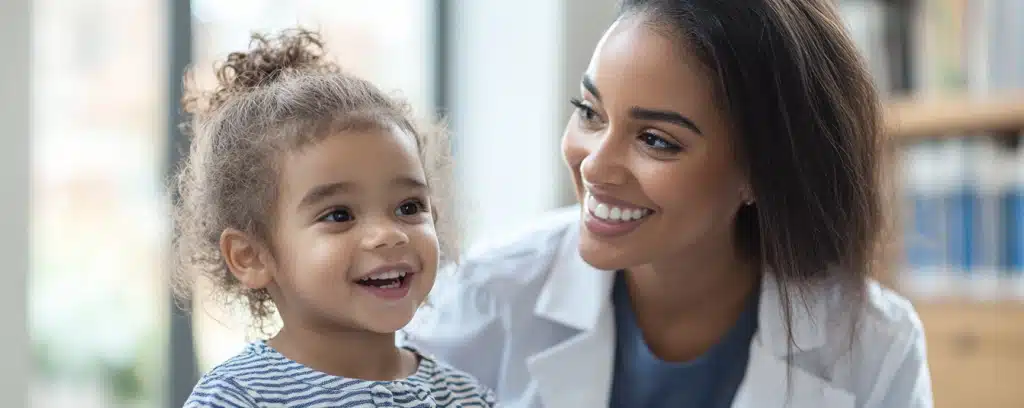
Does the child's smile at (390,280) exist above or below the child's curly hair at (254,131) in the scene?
below

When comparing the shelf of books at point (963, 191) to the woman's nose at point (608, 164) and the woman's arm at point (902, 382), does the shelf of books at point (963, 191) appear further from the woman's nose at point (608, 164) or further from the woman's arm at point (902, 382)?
the woman's nose at point (608, 164)

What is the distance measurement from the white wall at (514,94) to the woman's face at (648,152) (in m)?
1.44

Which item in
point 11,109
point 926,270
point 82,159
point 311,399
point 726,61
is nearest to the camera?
point 311,399

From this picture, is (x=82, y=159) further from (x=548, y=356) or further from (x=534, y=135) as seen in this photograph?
(x=548, y=356)

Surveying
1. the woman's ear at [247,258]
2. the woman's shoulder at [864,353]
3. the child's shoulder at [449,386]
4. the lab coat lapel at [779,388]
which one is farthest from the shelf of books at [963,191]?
the woman's ear at [247,258]

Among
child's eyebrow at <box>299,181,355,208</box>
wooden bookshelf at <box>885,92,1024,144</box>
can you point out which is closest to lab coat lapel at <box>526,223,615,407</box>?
child's eyebrow at <box>299,181,355,208</box>

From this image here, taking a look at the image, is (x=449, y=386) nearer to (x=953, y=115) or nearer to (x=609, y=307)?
(x=609, y=307)

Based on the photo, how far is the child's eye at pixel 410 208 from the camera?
3.88 ft

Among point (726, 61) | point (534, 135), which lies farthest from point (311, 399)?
point (534, 135)

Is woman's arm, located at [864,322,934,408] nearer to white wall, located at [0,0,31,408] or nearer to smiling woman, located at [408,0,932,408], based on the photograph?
smiling woman, located at [408,0,932,408]

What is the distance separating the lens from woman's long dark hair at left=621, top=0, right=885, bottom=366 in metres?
1.35

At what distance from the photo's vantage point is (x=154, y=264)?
252 centimetres

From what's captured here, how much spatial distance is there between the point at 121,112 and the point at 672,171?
1.57 m

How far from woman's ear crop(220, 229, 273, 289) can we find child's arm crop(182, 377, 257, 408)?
11 cm
